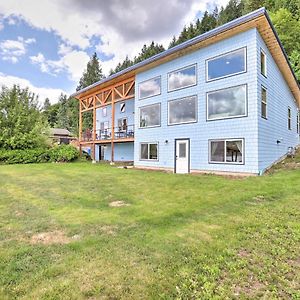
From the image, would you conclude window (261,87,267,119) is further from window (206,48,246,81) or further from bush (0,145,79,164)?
bush (0,145,79,164)

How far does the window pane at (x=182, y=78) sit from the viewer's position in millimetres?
13672

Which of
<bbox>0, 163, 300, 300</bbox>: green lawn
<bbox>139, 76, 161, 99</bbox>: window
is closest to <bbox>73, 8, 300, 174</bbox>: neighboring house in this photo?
<bbox>139, 76, 161, 99</bbox>: window

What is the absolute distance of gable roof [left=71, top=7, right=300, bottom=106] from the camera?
A: 1055cm

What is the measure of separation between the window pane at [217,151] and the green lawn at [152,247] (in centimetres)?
500

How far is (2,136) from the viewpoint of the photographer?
20.1m

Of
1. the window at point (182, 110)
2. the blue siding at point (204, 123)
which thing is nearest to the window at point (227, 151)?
the blue siding at point (204, 123)

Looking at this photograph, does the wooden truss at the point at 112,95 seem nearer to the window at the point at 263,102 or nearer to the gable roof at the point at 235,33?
the gable roof at the point at 235,33

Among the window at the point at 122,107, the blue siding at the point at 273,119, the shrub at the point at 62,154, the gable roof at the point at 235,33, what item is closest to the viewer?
the gable roof at the point at 235,33

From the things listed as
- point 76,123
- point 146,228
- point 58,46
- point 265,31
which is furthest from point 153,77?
point 76,123

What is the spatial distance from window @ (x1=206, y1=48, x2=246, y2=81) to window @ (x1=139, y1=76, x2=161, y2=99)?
398 centimetres

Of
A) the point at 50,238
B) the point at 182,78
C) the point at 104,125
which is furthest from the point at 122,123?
the point at 50,238

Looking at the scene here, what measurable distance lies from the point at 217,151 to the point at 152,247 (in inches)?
367

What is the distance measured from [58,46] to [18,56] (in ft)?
13.7

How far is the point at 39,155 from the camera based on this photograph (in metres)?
20.8
